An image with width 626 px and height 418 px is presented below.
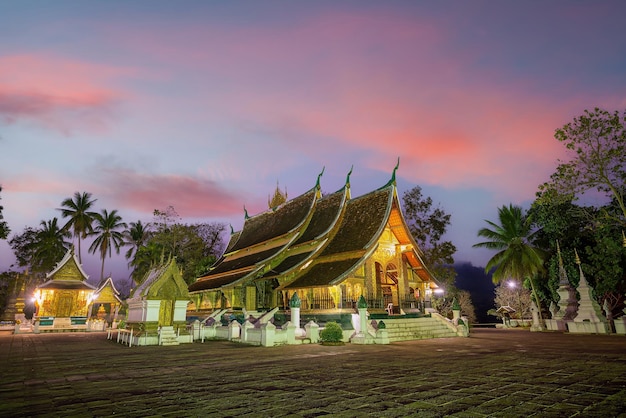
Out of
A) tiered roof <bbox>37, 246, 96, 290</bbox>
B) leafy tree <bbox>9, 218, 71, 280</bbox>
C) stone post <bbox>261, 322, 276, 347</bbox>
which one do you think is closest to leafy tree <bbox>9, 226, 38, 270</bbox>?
leafy tree <bbox>9, 218, 71, 280</bbox>

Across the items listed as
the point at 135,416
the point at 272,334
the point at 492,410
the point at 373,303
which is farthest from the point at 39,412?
the point at 373,303

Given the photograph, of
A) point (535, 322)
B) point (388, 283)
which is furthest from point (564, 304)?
point (388, 283)

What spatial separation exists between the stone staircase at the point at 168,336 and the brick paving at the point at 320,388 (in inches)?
176

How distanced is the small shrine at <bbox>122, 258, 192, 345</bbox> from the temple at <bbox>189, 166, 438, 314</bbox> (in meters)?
5.12

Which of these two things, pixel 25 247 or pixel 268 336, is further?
pixel 25 247

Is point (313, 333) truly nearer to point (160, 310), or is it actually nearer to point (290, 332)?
point (290, 332)

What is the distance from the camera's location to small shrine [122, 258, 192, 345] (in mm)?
12125

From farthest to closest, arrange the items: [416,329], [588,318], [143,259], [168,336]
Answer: [143,259] → [588,318] → [416,329] → [168,336]

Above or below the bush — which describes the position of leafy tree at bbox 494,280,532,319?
above

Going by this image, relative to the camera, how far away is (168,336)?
40.1 feet

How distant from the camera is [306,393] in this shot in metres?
4.44

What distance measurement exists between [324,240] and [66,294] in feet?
73.0

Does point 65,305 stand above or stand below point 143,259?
below

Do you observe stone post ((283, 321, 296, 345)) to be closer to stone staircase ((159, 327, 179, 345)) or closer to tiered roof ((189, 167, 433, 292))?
tiered roof ((189, 167, 433, 292))
